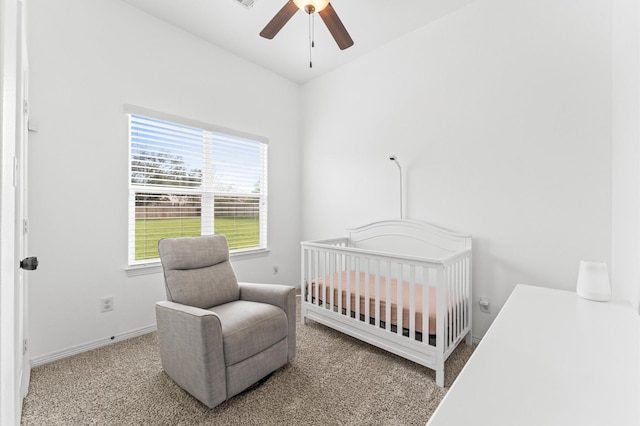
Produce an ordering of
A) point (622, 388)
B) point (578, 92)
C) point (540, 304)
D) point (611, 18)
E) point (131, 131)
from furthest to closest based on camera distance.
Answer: point (131, 131), point (578, 92), point (611, 18), point (540, 304), point (622, 388)

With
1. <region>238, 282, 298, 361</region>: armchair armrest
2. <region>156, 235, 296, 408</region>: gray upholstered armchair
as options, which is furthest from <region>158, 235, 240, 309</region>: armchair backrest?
<region>238, 282, 298, 361</region>: armchair armrest

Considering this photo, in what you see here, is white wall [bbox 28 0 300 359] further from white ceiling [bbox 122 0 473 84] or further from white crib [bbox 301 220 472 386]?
white crib [bbox 301 220 472 386]

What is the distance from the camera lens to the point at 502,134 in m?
2.23

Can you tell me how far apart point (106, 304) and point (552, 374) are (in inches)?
112

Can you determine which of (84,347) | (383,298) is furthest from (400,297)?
(84,347)

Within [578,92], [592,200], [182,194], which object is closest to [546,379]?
[592,200]

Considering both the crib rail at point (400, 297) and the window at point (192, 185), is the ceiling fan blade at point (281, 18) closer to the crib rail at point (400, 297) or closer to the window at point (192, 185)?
the window at point (192, 185)

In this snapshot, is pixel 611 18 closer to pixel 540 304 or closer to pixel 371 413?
pixel 540 304

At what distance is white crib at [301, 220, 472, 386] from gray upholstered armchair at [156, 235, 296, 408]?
22.4 inches

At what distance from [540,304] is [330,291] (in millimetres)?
1542

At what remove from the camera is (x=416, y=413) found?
5.13 ft

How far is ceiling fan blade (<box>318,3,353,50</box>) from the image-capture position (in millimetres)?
1805

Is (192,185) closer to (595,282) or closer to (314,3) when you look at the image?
(314,3)

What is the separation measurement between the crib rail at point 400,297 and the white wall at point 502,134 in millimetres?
385
